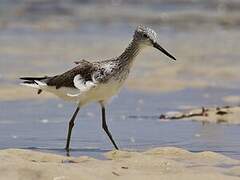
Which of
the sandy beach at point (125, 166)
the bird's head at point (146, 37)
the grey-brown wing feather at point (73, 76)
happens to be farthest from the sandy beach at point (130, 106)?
the bird's head at point (146, 37)

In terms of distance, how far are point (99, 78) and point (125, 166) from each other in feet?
4.45

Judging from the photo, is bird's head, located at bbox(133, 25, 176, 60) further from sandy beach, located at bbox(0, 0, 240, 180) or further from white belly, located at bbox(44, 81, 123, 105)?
sandy beach, located at bbox(0, 0, 240, 180)

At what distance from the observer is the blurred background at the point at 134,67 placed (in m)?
9.20

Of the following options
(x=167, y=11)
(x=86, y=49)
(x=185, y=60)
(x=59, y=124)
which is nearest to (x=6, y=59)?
(x=86, y=49)

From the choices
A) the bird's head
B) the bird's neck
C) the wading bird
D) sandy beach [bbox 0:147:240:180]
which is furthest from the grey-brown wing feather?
sandy beach [bbox 0:147:240:180]

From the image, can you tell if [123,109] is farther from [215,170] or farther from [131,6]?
[131,6]

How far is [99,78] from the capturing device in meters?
8.02

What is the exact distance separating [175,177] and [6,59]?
33.4 feet

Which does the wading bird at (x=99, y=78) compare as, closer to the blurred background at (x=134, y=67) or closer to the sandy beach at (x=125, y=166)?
the blurred background at (x=134, y=67)

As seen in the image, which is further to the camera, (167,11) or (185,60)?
(167,11)

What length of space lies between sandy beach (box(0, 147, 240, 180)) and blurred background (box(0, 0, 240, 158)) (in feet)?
2.24

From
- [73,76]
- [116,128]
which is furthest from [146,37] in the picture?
[116,128]

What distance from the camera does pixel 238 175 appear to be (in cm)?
650

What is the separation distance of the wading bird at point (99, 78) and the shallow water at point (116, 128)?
44 centimetres
